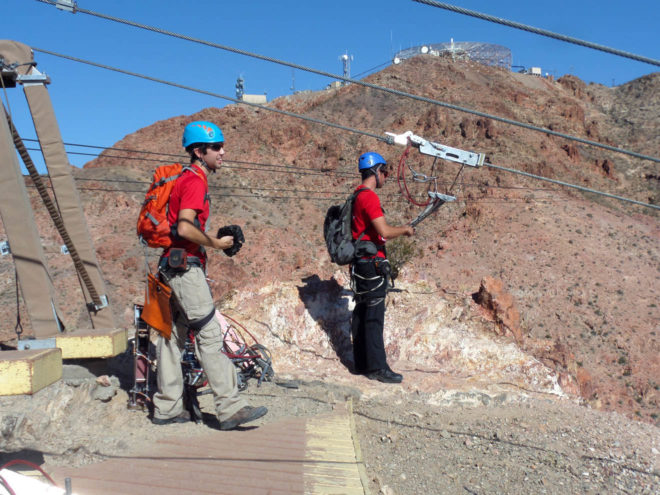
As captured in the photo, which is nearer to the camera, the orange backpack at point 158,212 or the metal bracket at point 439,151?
the orange backpack at point 158,212

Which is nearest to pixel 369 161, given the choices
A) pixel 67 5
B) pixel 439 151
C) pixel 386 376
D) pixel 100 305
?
pixel 439 151

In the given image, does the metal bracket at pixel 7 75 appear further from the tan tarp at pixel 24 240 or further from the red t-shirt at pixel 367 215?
the red t-shirt at pixel 367 215

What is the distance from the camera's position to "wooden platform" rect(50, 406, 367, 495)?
10.0 feet

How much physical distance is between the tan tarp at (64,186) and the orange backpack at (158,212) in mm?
1378

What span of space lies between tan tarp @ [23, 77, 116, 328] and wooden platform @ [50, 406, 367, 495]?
5.47 ft

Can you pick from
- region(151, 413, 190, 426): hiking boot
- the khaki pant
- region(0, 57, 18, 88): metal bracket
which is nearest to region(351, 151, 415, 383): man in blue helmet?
the khaki pant

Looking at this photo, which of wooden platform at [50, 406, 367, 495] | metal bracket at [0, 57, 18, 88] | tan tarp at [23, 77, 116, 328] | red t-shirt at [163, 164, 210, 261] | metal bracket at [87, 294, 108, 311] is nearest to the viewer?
wooden platform at [50, 406, 367, 495]

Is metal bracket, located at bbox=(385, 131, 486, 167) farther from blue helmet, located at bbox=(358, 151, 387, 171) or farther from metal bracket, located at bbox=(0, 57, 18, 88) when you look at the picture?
metal bracket, located at bbox=(0, 57, 18, 88)

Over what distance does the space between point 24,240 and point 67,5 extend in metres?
1.93

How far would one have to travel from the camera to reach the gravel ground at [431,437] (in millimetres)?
3547

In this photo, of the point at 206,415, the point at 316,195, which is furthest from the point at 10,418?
the point at 316,195

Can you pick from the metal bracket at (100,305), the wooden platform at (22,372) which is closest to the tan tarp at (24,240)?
the metal bracket at (100,305)

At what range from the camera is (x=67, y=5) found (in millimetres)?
4617

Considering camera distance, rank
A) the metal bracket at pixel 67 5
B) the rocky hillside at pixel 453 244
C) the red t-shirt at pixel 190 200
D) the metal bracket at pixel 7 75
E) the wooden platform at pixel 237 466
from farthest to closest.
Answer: the rocky hillside at pixel 453 244
the metal bracket at pixel 67 5
the metal bracket at pixel 7 75
the red t-shirt at pixel 190 200
the wooden platform at pixel 237 466
